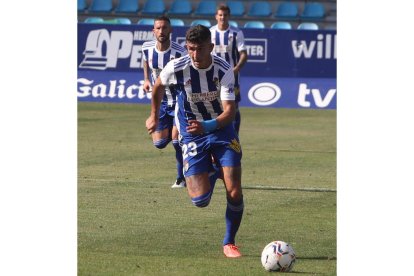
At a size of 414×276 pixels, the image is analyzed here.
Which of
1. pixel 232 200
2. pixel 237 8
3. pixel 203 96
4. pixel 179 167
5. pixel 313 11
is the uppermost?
pixel 237 8

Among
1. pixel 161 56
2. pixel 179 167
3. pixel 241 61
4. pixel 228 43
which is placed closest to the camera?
pixel 179 167

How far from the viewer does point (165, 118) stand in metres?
14.7

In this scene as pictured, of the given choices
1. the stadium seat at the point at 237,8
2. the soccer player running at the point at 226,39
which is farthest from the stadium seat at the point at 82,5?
the soccer player running at the point at 226,39

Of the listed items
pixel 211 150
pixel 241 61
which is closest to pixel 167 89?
pixel 241 61

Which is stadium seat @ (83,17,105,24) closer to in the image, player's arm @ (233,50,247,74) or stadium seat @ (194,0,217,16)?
stadium seat @ (194,0,217,16)

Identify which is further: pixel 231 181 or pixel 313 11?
pixel 313 11

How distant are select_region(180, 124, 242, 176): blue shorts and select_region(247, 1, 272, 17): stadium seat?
2303cm

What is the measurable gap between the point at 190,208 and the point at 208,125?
2974 mm

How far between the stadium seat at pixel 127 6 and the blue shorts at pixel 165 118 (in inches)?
741

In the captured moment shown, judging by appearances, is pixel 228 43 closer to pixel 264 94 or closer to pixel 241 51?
pixel 241 51
